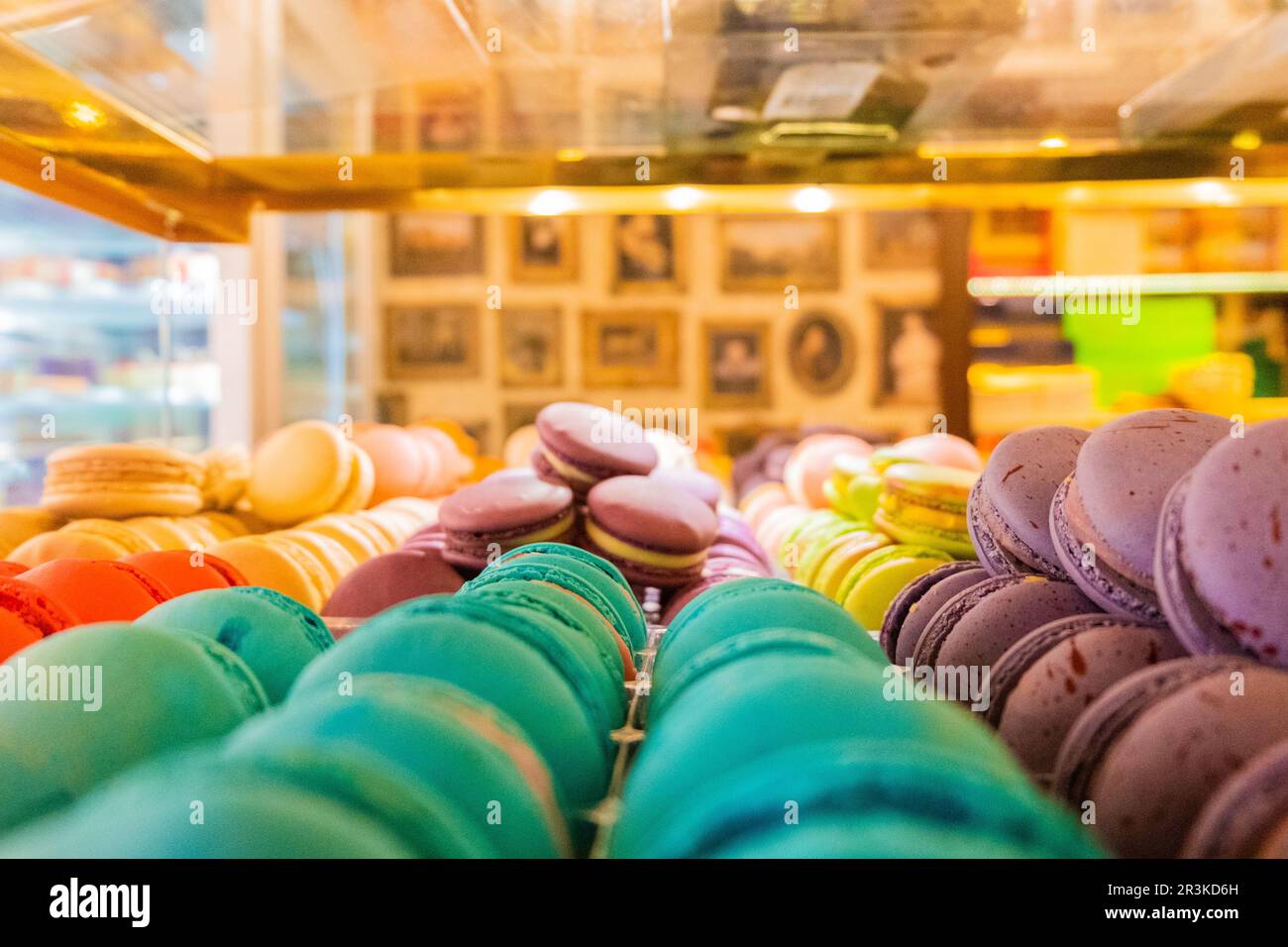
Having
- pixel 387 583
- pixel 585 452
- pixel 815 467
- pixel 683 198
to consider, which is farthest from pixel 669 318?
pixel 387 583

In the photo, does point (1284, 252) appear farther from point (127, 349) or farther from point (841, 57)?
point (127, 349)

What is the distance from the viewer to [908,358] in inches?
253

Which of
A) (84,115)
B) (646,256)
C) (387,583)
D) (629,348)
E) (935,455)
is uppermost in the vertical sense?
(646,256)

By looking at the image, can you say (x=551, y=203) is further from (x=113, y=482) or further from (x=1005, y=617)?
(x=1005, y=617)

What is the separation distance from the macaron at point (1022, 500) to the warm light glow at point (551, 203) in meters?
1.64

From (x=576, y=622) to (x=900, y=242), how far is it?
19.2ft

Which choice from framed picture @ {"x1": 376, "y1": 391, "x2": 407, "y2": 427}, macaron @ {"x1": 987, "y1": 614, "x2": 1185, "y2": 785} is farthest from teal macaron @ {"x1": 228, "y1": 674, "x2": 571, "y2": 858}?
framed picture @ {"x1": 376, "y1": 391, "x2": 407, "y2": 427}

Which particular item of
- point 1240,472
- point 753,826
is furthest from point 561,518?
point 753,826

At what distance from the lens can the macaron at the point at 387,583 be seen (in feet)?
6.38

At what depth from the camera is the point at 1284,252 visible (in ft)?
17.4

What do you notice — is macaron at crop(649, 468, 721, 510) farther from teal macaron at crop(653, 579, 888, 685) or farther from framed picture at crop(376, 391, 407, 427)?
framed picture at crop(376, 391, 407, 427)

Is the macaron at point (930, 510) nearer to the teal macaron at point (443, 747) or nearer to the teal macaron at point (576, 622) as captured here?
the teal macaron at point (576, 622)

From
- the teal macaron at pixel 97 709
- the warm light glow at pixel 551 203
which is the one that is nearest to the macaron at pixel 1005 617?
the teal macaron at pixel 97 709

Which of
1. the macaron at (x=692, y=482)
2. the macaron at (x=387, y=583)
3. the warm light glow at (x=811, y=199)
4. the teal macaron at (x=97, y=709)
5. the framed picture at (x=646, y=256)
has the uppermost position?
the framed picture at (x=646, y=256)
